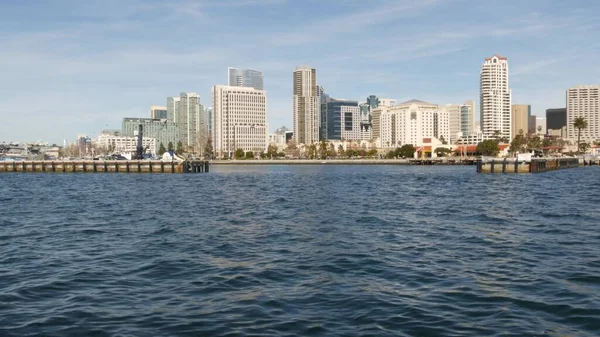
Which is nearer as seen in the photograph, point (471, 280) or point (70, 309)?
point (70, 309)

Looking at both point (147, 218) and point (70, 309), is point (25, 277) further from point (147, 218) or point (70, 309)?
point (147, 218)

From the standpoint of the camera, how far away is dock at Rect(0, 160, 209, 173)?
5032 inches

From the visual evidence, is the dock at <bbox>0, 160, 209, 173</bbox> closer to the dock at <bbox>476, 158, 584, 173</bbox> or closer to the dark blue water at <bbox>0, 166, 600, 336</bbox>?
the dock at <bbox>476, 158, 584, 173</bbox>

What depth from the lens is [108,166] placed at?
5261 inches

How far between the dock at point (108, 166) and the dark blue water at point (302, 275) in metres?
91.3

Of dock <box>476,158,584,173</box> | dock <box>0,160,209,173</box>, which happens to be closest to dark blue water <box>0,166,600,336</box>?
dock <box>476,158,584,173</box>

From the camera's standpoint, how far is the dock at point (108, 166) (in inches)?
5032

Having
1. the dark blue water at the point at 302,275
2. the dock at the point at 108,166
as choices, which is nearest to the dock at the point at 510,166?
the dock at the point at 108,166

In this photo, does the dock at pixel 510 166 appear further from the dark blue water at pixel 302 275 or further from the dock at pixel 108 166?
the dark blue water at pixel 302 275

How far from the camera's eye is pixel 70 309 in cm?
1503

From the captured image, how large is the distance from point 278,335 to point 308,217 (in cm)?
2392

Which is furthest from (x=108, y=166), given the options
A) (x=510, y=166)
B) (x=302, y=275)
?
(x=302, y=275)

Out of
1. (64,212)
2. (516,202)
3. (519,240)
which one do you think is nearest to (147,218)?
(64,212)

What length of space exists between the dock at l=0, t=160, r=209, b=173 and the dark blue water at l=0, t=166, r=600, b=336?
91.3 meters
